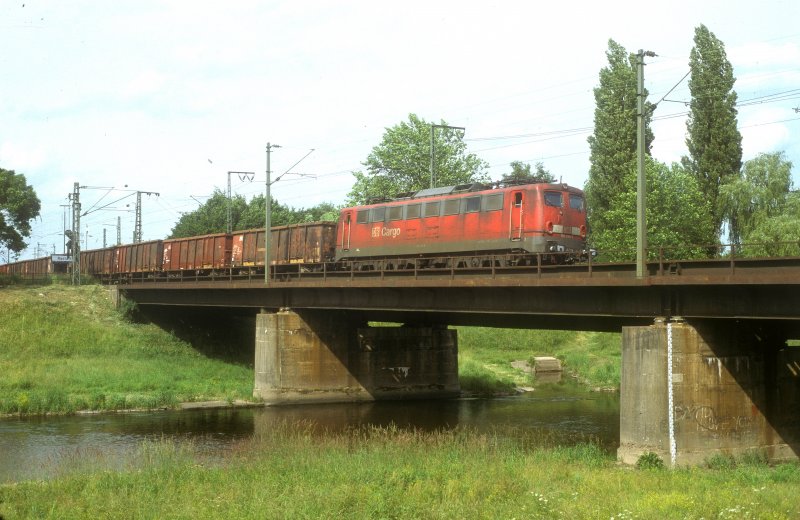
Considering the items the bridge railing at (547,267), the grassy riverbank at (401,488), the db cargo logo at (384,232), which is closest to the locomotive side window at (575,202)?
the bridge railing at (547,267)

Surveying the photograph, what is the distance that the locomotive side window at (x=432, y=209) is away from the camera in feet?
127

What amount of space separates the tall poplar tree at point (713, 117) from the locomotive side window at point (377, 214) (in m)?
27.5

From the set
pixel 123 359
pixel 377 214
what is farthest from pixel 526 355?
pixel 123 359

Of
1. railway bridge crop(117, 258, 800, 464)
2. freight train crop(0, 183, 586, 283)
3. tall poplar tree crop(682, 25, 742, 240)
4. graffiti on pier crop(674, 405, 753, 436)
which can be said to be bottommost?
graffiti on pier crop(674, 405, 753, 436)

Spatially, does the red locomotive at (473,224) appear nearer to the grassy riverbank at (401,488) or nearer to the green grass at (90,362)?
the green grass at (90,362)

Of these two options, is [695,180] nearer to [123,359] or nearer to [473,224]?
[473,224]

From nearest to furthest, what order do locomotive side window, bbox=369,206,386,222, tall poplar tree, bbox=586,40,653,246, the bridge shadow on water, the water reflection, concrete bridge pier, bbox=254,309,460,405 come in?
the bridge shadow on water
the water reflection
locomotive side window, bbox=369,206,386,222
concrete bridge pier, bbox=254,309,460,405
tall poplar tree, bbox=586,40,653,246

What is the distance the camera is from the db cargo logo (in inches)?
1619

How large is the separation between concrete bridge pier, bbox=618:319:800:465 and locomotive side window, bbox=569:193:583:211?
10394mm

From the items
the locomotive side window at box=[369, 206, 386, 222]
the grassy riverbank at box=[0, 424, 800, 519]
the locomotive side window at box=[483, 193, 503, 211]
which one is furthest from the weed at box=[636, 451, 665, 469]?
the locomotive side window at box=[369, 206, 386, 222]

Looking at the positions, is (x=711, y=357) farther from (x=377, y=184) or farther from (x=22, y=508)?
(x=377, y=184)

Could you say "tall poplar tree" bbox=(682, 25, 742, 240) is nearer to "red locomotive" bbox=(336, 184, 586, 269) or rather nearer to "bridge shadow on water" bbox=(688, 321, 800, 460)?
"red locomotive" bbox=(336, 184, 586, 269)

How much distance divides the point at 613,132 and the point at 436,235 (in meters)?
30.1

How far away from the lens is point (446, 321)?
4475cm
